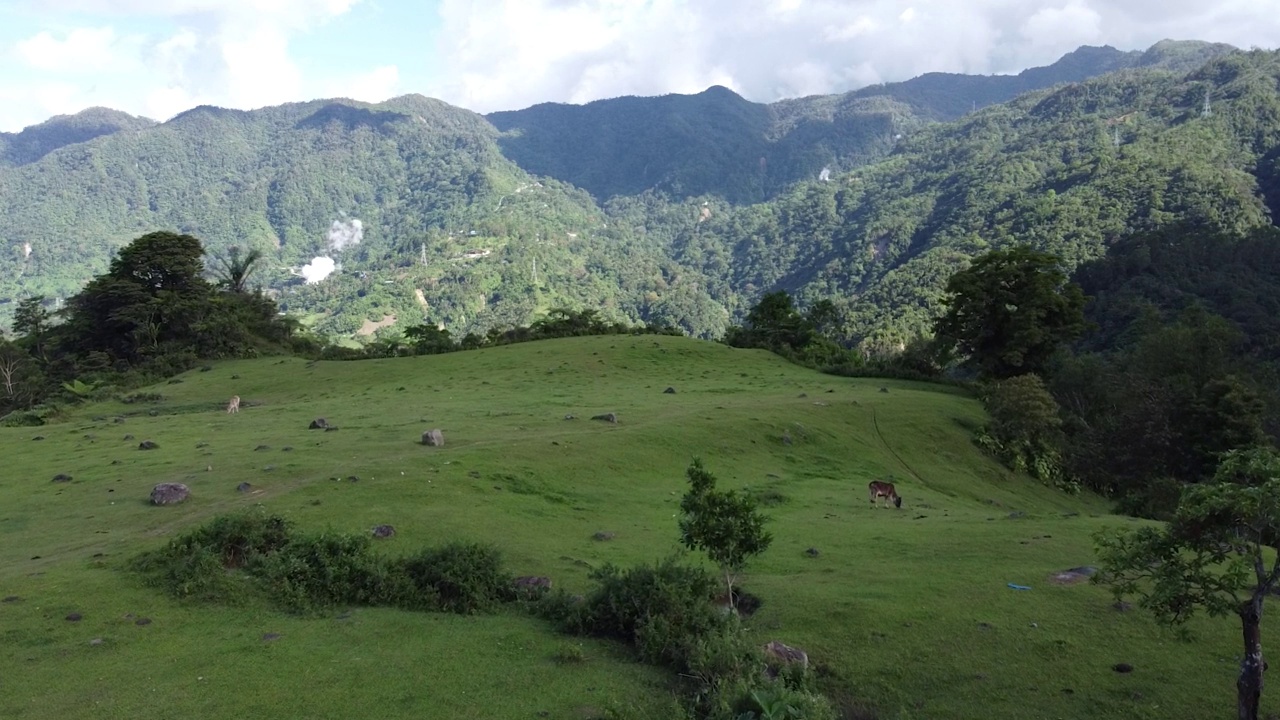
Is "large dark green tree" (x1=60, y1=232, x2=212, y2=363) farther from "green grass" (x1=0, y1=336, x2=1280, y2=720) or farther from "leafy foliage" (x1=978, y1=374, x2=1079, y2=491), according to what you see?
"leafy foliage" (x1=978, y1=374, x2=1079, y2=491)

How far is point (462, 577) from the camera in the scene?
1300 centimetres

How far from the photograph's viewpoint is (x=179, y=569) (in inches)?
500

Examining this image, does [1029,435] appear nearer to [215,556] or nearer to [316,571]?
[316,571]

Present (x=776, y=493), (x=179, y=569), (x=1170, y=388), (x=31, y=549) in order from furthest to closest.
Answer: (x=1170, y=388) < (x=776, y=493) < (x=31, y=549) < (x=179, y=569)

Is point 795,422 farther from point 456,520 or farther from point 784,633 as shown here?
point 784,633

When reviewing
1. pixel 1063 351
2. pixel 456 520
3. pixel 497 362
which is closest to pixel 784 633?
pixel 456 520

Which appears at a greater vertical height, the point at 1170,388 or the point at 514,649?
the point at 1170,388

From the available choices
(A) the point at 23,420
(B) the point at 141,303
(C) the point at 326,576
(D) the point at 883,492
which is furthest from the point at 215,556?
(B) the point at 141,303

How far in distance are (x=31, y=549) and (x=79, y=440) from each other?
41.9ft

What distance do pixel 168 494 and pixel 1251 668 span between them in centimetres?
1872

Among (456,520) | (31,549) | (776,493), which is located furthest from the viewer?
(776,493)

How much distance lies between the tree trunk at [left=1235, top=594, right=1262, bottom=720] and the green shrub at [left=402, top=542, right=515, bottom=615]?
9.73 meters

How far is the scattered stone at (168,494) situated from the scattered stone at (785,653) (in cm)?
1318

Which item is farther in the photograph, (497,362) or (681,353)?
(681,353)
